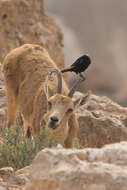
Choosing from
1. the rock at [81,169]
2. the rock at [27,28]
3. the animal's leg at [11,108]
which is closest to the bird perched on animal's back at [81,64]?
the animal's leg at [11,108]

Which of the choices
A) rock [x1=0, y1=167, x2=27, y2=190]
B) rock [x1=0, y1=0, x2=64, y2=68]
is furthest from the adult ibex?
rock [x1=0, y1=0, x2=64, y2=68]

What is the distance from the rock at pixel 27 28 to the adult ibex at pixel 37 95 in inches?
466

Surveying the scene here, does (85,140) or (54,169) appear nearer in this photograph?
(54,169)

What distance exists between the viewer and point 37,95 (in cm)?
1005

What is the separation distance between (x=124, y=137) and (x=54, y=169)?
9562mm

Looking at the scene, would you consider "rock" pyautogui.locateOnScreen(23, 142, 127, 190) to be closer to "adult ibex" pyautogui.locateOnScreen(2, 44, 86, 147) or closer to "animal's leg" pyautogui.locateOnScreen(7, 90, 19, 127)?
"adult ibex" pyautogui.locateOnScreen(2, 44, 86, 147)

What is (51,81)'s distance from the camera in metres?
9.99

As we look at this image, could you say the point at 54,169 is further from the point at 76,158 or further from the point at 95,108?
the point at 95,108

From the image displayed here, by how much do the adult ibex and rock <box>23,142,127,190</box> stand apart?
448 centimetres

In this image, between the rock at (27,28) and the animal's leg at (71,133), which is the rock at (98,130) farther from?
the rock at (27,28)

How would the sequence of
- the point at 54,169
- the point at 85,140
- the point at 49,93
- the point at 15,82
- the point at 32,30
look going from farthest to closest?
the point at 32,30 → the point at 85,140 → the point at 15,82 → the point at 49,93 → the point at 54,169

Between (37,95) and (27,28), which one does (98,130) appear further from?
(27,28)

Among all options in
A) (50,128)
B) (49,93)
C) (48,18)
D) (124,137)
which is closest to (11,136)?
(50,128)

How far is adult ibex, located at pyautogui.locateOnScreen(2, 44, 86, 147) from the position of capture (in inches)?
341
